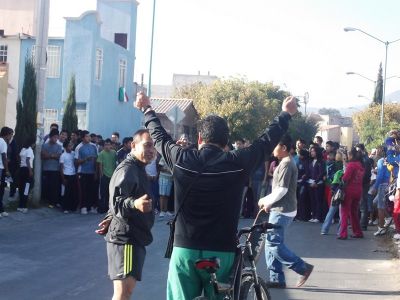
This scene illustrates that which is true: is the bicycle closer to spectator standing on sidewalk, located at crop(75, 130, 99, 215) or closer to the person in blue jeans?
the person in blue jeans

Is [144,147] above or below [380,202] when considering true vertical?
above

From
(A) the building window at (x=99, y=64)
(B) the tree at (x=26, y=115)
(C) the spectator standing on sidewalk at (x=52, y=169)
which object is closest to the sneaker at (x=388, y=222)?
(C) the spectator standing on sidewalk at (x=52, y=169)

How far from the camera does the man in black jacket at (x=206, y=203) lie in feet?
17.1

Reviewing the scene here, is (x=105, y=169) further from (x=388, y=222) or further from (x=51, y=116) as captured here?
(x=51, y=116)

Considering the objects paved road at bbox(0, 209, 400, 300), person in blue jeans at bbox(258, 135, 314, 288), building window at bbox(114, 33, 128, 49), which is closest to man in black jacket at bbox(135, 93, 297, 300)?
paved road at bbox(0, 209, 400, 300)

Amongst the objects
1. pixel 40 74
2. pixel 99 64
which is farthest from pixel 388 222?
pixel 99 64

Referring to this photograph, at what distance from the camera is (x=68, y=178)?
1797 cm

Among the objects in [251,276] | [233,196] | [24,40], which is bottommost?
[251,276]

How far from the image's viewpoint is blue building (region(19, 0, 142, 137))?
3741 centimetres

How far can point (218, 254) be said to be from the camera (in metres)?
5.29

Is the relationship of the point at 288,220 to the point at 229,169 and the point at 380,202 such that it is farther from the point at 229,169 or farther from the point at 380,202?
the point at 380,202

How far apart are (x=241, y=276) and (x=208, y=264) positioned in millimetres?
711

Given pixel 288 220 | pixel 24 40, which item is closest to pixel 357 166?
pixel 288 220

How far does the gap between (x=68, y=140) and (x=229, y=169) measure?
44.4 feet
